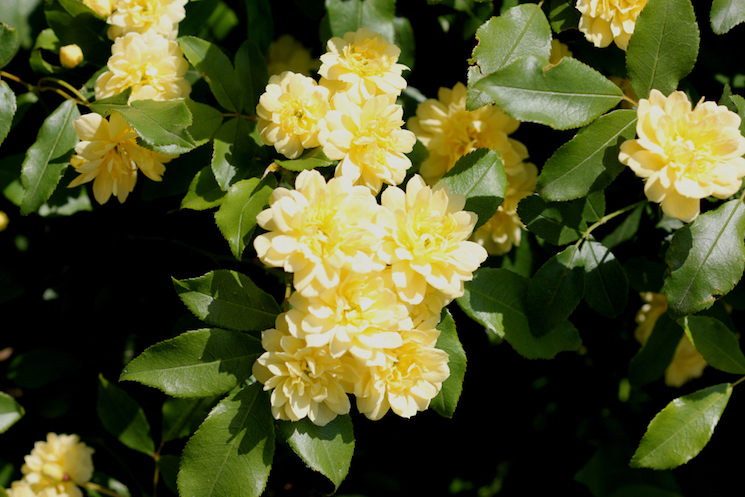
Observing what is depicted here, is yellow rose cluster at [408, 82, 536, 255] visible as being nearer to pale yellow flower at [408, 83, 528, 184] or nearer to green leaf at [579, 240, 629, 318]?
pale yellow flower at [408, 83, 528, 184]

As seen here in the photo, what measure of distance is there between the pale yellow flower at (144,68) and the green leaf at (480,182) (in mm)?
590

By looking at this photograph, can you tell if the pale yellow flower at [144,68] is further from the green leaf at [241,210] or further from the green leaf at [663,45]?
the green leaf at [663,45]

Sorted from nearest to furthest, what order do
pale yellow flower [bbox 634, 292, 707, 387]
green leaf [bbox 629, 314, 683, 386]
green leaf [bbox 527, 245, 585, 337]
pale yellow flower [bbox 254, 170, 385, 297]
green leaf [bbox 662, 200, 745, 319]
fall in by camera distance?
pale yellow flower [bbox 254, 170, 385, 297] → green leaf [bbox 662, 200, 745, 319] → green leaf [bbox 527, 245, 585, 337] → green leaf [bbox 629, 314, 683, 386] → pale yellow flower [bbox 634, 292, 707, 387]

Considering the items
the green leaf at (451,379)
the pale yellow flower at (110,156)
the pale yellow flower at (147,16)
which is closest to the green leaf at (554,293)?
the green leaf at (451,379)

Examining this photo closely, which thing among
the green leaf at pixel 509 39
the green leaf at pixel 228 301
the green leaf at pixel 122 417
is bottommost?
the green leaf at pixel 122 417

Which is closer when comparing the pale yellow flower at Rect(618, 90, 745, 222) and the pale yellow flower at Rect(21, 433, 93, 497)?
the pale yellow flower at Rect(618, 90, 745, 222)

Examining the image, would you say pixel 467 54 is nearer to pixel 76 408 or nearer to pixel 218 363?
pixel 218 363

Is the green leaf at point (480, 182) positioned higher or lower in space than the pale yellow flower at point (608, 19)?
lower

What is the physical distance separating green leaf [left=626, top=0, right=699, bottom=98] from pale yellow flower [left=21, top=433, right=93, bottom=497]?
161 centimetres

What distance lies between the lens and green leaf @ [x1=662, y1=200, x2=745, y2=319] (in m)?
0.89

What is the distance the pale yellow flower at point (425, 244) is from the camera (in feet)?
2.73

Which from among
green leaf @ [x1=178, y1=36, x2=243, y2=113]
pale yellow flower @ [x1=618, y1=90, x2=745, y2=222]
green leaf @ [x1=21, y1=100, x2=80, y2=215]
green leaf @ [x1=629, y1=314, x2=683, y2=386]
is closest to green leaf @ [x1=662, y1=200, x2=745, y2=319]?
pale yellow flower @ [x1=618, y1=90, x2=745, y2=222]

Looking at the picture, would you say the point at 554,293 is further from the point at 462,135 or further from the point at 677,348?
the point at 677,348

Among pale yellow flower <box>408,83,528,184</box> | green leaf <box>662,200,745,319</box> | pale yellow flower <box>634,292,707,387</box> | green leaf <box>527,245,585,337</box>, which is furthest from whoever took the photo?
pale yellow flower <box>634,292,707,387</box>
